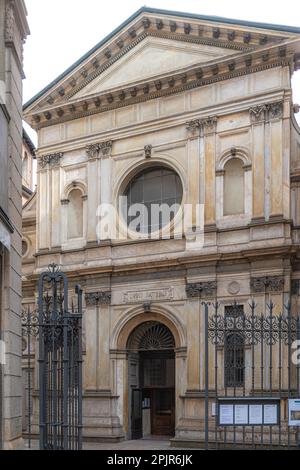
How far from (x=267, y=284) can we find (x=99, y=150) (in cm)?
921

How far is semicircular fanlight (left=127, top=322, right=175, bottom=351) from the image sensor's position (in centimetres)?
2790

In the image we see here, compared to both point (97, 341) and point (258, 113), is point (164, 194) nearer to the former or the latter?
point (258, 113)

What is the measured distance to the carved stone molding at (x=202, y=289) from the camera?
26234 millimetres

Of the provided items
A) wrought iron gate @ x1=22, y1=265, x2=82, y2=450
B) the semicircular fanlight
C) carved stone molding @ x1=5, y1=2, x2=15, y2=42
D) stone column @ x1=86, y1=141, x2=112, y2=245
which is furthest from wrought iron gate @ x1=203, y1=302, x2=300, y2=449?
stone column @ x1=86, y1=141, x2=112, y2=245

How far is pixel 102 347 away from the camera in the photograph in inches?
1106

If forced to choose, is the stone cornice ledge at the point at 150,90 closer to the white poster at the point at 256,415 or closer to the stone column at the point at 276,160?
the stone column at the point at 276,160

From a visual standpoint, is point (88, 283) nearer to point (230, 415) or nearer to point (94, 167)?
point (94, 167)

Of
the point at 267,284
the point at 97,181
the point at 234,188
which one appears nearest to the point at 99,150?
the point at 97,181

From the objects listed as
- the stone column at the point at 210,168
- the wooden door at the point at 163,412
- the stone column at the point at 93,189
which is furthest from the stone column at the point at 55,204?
the wooden door at the point at 163,412

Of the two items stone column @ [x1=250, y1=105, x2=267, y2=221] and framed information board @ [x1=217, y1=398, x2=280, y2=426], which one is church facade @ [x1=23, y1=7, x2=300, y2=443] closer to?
stone column @ [x1=250, y1=105, x2=267, y2=221]

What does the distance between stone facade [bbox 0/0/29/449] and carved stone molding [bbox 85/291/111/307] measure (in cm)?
1513

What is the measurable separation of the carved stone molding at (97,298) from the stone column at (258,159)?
668 centimetres

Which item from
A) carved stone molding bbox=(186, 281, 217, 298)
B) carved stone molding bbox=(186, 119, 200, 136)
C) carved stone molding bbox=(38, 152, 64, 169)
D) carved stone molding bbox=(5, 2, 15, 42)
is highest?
carved stone molding bbox=(186, 119, 200, 136)
